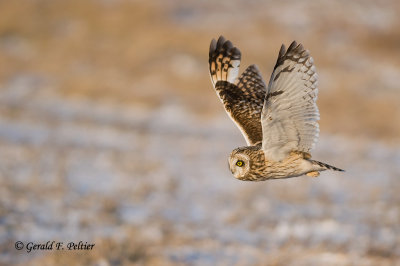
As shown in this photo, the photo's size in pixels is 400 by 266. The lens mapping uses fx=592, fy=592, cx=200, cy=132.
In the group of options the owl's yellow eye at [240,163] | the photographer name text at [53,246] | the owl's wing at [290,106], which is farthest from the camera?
the photographer name text at [53,246]

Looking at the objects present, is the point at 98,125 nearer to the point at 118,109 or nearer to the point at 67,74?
the point at 118,109

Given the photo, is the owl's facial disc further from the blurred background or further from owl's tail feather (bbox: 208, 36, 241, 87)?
the blurred background

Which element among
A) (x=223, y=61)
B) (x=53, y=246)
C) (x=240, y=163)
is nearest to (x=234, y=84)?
(x=223, y=61)

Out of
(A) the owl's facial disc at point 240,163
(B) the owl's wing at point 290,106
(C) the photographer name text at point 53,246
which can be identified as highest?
(B) the owl's wing at point 290,106

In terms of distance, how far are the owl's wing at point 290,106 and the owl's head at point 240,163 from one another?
0.23 meters

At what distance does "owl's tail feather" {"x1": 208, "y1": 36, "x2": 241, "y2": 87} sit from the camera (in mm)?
6211

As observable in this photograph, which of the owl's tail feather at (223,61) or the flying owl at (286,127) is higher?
the owl's tail feather at (223,61)

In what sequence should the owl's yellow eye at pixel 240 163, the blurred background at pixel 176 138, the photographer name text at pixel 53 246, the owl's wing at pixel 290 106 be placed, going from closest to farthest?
1. the owl's wing at pixel 290 106
2. the owl's yellow eye at pixel 240 163
3. the photographer name text at pixel 53 246
4. the blurred background at pixel 176 138

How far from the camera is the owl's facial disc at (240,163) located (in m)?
4.91

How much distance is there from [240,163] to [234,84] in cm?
170

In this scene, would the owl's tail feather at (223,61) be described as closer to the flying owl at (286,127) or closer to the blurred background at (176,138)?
the flying owl at (286,127)

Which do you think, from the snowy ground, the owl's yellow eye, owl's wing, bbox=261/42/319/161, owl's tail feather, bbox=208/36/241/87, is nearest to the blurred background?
the snowy ground

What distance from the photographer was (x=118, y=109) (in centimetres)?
1953

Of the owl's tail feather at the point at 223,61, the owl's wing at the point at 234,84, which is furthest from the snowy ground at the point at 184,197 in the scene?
the owl's tail feather at the point at 223,61
